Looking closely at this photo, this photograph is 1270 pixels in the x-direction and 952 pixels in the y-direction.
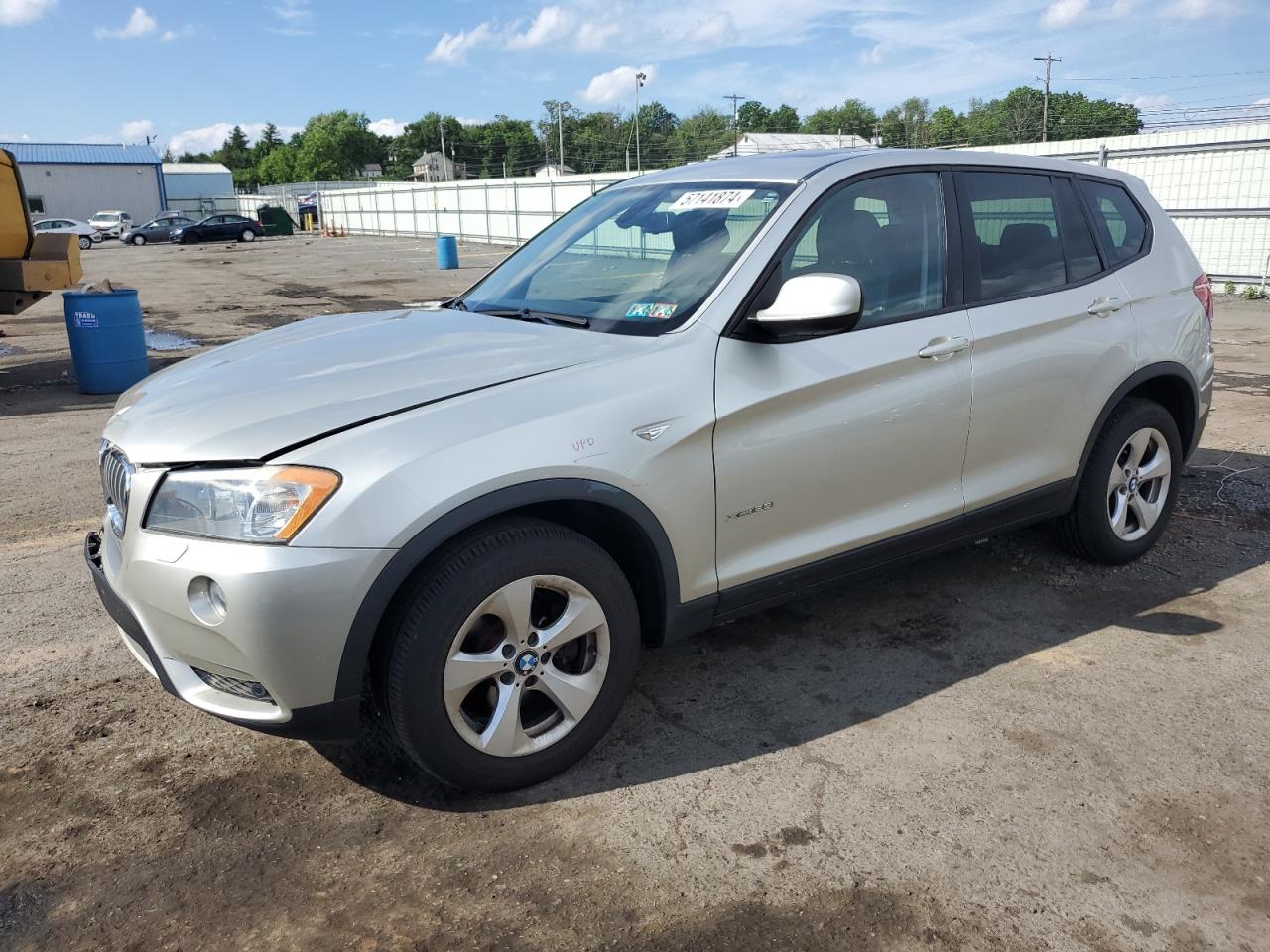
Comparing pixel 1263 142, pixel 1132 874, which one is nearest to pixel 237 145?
pixel 1263 142

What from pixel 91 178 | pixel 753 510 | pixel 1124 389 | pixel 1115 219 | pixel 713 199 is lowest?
pixel 753 510

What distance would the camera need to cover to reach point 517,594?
2730 mm

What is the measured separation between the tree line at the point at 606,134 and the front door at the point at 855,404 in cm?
8092

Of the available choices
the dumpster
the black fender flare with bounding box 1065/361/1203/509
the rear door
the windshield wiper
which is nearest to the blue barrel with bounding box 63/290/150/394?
the windshield wiper

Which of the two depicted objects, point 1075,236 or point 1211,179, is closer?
point 1075,236

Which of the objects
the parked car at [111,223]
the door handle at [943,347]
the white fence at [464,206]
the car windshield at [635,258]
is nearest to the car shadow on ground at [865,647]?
the door handle at [943,347]

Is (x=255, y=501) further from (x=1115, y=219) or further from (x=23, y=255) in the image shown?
(x=23, y=255)

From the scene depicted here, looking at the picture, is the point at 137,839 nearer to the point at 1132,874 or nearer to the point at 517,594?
the point at 517,594

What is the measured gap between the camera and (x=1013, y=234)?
4.08 metres

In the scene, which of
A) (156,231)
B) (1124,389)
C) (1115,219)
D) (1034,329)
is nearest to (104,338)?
(1034,329)

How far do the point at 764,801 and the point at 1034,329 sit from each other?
2230 mm

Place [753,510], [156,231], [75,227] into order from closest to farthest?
[753,510] < [75,227] < [156,231]

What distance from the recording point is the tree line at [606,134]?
3479 inches

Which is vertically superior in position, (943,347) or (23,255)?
(23,255)
